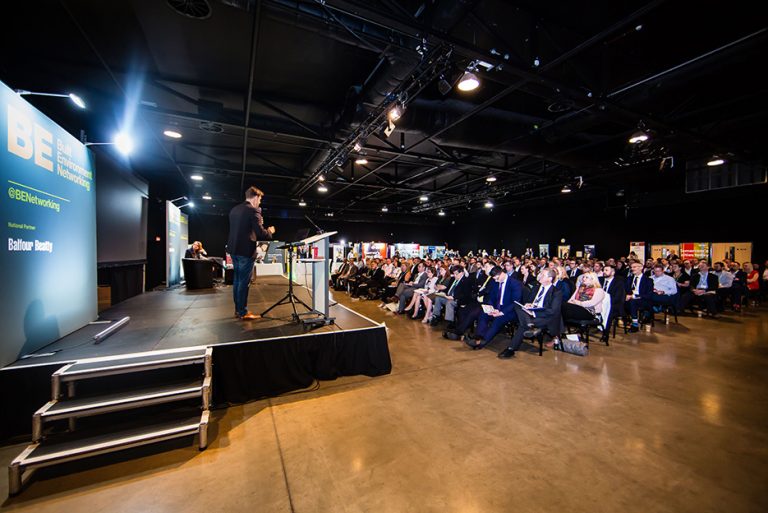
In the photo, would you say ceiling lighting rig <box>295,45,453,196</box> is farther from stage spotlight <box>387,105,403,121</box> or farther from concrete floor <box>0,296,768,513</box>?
concrete floor <box>0,296,768,513</box>

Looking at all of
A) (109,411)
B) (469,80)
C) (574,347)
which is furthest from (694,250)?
(109,411)

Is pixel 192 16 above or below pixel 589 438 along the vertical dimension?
above

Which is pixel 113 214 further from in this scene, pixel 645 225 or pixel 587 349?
pixel 645 225

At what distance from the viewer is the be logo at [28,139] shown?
2.24 m

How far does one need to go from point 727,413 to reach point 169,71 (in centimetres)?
809

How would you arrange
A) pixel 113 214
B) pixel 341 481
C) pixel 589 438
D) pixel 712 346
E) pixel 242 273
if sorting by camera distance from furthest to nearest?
pixel 113 214, pixel 712 346, pixel 242 273, pixel 589 438, pixel 341 481

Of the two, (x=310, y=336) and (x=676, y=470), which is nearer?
(x=676, y=470)

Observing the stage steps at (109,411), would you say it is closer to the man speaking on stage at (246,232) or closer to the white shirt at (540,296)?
the man speaking on stage at (246,232)

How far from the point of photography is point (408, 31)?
302 cm

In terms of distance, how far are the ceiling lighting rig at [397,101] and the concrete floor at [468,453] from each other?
12.6ft

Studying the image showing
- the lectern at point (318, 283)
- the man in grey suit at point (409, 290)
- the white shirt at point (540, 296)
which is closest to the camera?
the lectern at point (318, 283)

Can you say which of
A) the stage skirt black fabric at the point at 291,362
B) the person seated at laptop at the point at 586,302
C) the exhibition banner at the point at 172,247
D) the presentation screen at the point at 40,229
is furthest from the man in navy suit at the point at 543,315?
the exhibition banner at the point at 172,247

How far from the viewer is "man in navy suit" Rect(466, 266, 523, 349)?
187 inches

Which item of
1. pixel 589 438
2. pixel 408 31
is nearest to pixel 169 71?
pixel 408 31
